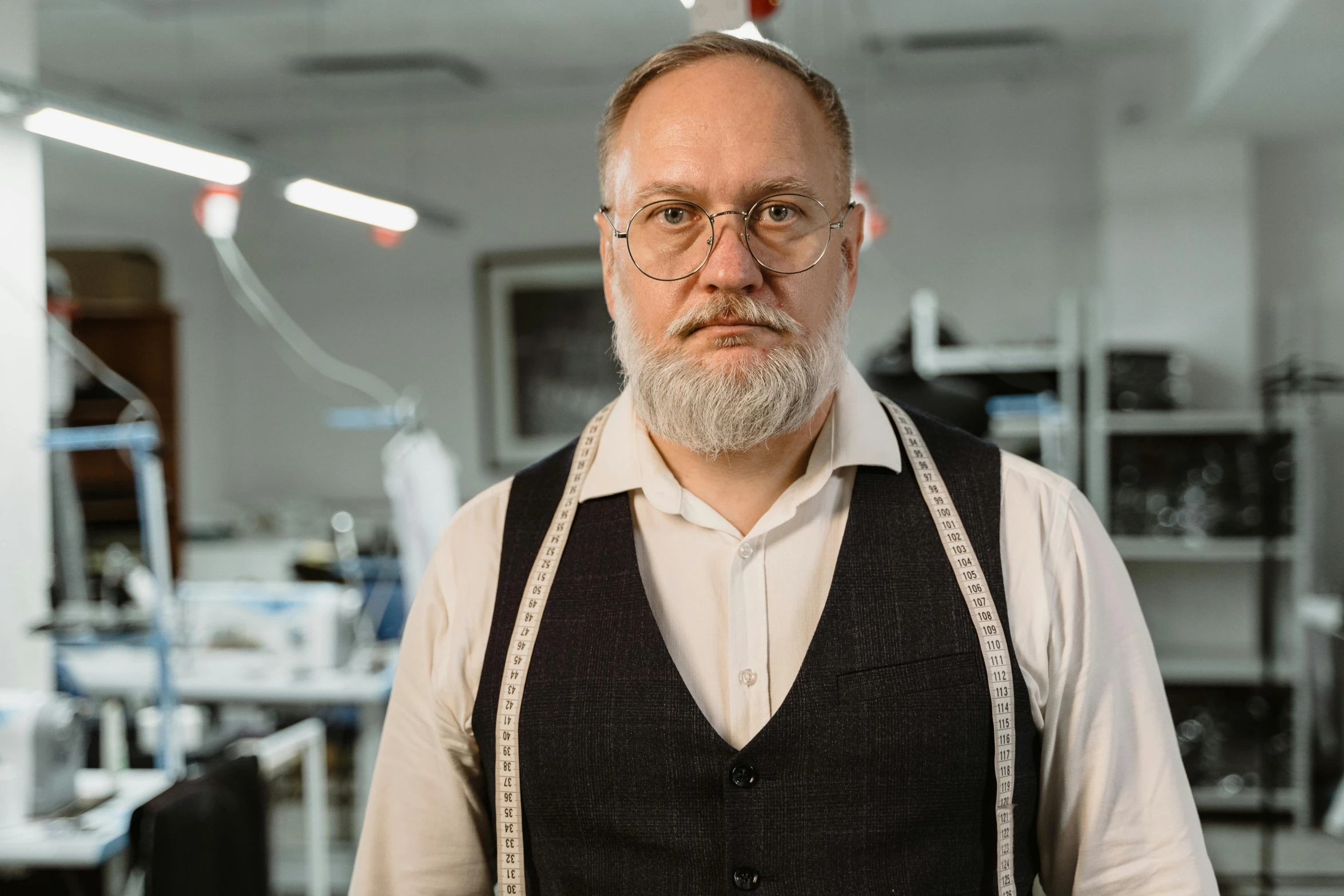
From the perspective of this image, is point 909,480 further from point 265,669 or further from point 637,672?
point 265,669

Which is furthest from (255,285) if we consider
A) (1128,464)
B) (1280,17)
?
(1280,17)

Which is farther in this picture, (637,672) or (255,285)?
(255,285)

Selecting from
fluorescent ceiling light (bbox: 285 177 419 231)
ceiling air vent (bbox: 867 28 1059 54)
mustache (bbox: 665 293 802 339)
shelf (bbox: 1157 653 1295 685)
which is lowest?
shelf (bbox: 1157 653 1295 685)

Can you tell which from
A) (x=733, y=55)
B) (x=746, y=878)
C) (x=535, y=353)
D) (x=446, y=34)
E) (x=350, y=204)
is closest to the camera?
(x=746, y=878)

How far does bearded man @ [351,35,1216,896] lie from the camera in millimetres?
1064

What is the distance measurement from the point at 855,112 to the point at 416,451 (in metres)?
3.31

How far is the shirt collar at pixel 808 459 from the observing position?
1.20 meters

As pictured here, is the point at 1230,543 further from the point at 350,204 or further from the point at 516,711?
the point at 516,711

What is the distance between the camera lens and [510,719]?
1.12 metres

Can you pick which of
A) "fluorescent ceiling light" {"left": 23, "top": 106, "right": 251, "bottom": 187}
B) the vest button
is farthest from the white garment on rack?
the vest button

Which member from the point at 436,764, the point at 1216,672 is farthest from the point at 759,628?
the point at 1216,672

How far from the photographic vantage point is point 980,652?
108 cm

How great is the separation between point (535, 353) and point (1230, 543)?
3.67m

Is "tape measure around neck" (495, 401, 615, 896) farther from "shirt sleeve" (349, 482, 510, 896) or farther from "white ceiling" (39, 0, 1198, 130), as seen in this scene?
"white ceiling" (39, 0, 1198, 130)
